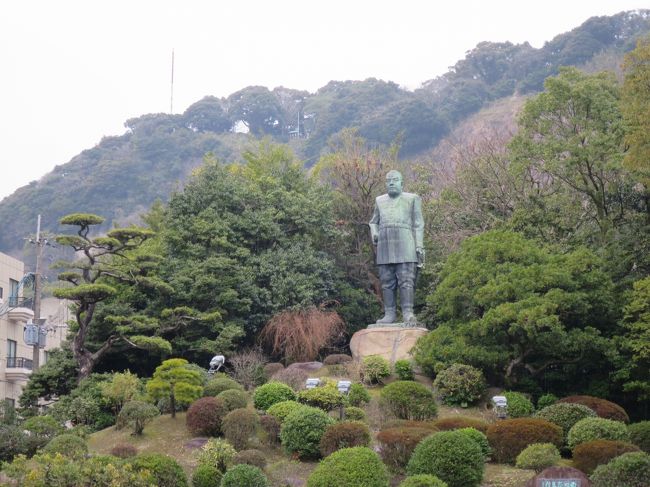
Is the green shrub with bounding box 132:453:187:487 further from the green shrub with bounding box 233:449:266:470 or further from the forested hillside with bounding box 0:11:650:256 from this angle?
the forested hillside with bounding box 0:11:650:256

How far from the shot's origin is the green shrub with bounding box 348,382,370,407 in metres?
20.1

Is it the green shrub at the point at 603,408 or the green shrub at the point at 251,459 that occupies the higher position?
the green shrub at the point at 603,408

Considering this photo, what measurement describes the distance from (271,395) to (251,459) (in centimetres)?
341

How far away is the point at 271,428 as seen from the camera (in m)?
18.3

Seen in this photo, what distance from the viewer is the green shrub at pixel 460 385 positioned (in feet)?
66.7

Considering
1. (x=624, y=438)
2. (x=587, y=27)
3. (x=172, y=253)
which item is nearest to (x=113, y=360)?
(x=172, y=253)

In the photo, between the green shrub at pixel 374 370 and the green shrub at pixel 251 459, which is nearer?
the green shrub at pixel 251 459

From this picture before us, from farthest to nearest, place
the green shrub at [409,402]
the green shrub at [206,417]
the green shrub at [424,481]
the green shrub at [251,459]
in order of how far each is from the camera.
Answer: the green shrub at [409,402], the green shrub at [206,417], the green shrub at [251,459], the green shrub at [424,481]

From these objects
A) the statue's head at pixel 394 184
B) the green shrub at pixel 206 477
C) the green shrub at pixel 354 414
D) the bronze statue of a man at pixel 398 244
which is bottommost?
the green shrub at pixel 206 477

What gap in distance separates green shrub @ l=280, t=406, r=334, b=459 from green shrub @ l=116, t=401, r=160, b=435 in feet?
10.2

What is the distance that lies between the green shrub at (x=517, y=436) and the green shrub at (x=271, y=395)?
4944 mm

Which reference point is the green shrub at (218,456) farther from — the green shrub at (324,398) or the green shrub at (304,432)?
the green shrub at (324,398)

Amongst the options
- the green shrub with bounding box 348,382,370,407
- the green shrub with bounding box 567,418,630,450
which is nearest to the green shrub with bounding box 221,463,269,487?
the green shrub with bounding box 348,382,370,407

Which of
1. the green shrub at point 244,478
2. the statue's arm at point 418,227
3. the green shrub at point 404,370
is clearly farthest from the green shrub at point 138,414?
the statue's arm at point 418,227
